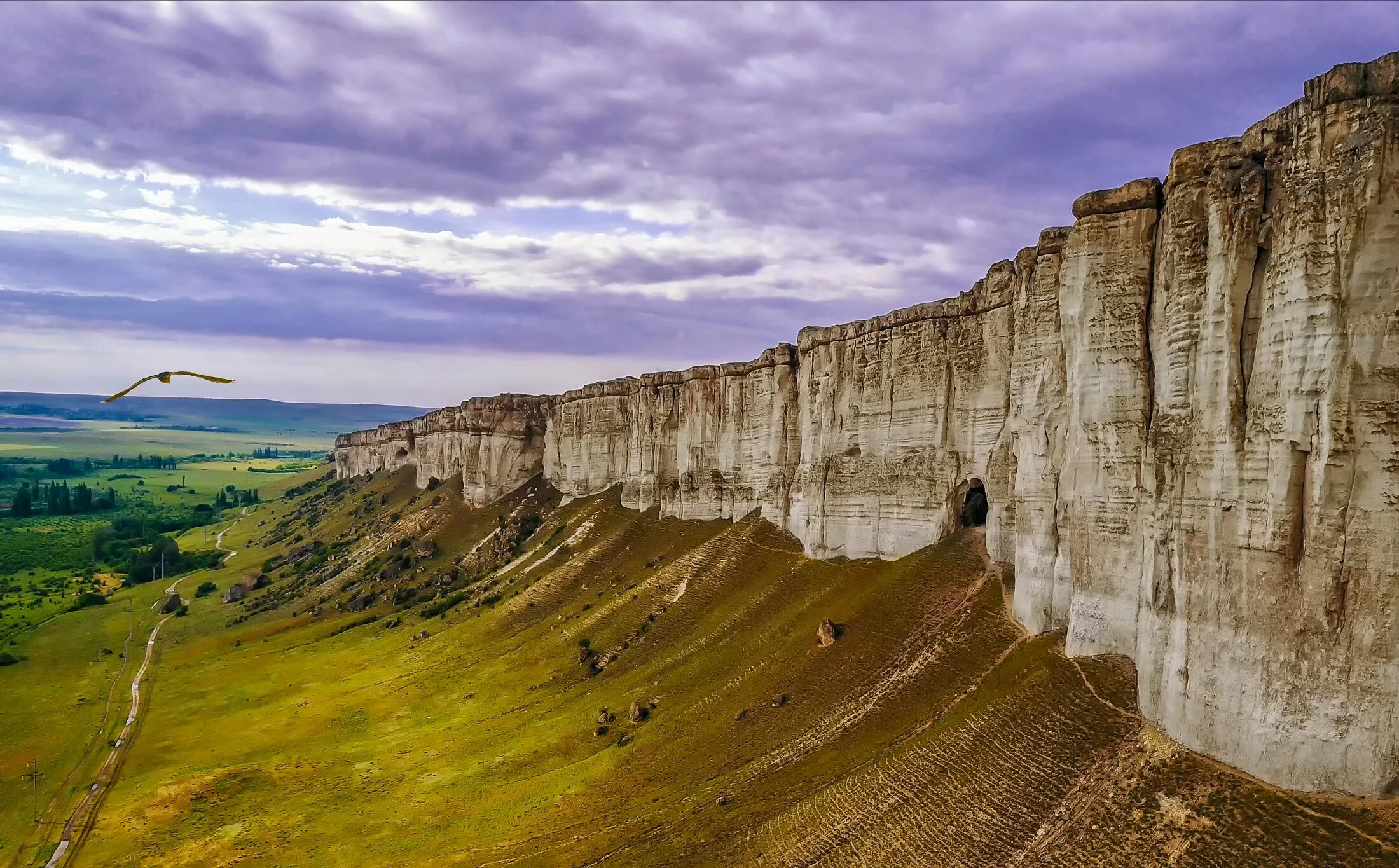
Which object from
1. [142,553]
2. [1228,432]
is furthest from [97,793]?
[142,553]

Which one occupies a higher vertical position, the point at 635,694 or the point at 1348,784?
the point at 1348,784

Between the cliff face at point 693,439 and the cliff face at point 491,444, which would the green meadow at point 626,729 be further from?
the cliff face at point 491,444

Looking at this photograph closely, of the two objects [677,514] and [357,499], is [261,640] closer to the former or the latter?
[677,514]

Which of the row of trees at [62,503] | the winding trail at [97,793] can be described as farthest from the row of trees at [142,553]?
the winding trail at [97,793]

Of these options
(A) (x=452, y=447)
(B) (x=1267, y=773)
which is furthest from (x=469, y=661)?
(A) (x=452, y=447)

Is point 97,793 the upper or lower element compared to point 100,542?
lower

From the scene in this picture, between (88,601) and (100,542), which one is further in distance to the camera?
(100,542)

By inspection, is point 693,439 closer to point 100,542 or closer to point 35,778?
point 35,778
